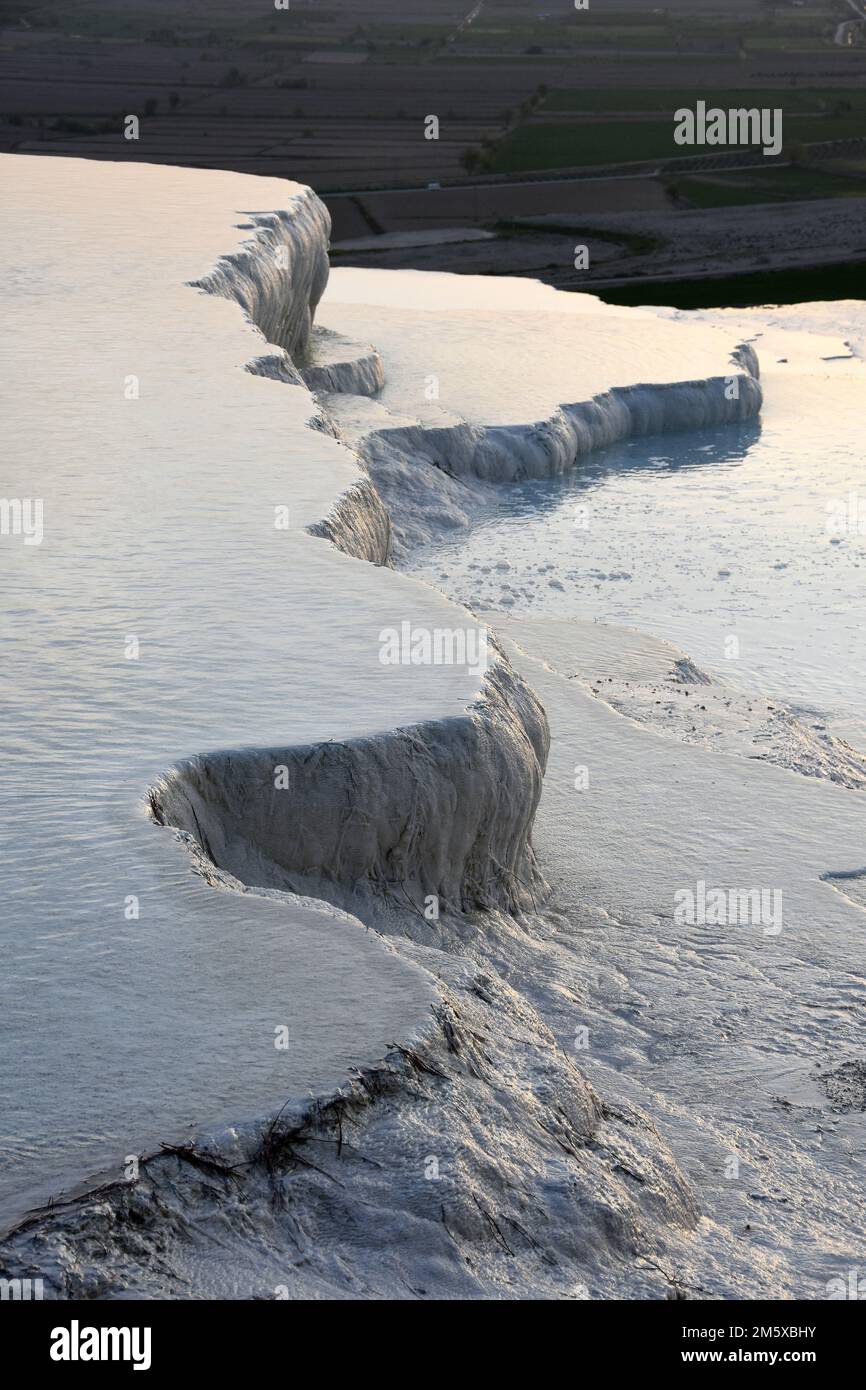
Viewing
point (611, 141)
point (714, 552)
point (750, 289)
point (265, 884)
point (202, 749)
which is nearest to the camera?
point (202, 749)

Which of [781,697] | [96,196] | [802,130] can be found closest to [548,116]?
[802,130]

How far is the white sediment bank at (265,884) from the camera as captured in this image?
5.11 m

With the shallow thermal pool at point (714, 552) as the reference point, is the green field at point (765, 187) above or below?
above

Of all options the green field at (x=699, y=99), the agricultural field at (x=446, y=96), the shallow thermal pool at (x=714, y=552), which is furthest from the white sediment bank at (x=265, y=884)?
the green field at (x=699, y=99)

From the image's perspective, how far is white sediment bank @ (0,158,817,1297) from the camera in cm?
511

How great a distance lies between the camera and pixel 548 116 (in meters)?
62.2

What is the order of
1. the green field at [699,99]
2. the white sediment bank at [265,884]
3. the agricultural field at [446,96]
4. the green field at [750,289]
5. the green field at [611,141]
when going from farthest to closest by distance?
the green field at [699,99], the green field at [611,141], the agricultural field at [446,96], the green field at [750,289], the white sediment bank at [265,884]

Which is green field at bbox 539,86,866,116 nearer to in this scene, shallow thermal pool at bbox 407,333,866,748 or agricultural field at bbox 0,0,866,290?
agricultural field at bbox 0,0,866,290

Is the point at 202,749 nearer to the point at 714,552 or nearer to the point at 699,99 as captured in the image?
the point at 714,552

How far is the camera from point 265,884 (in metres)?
7.40

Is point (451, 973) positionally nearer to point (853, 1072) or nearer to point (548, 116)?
point (853, 1072)

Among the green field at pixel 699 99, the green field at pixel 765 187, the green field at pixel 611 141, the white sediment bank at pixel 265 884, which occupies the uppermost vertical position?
the green field at pixel 699 99

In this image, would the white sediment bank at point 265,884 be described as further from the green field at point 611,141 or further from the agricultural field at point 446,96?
the green field at point 611,141

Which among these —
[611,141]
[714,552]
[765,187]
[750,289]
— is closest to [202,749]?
[714,552]
